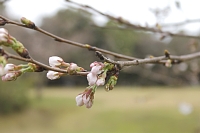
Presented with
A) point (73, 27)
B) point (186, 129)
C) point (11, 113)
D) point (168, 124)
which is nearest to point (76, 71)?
point (186, 129)

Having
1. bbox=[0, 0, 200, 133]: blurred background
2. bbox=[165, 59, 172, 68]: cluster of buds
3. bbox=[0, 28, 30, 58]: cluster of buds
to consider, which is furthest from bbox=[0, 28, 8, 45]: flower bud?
bbox=[0, 0, 200, 133]: blurred background

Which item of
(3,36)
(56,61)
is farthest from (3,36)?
(56,61)

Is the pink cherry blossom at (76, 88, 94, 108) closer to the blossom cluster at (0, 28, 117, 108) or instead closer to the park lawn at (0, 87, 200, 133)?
the blossom cluster at (0, 28, 117, 108)

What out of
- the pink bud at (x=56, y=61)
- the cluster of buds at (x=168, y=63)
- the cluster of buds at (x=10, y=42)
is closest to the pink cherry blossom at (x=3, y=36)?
the cluster of buds at (x=10, y=42)

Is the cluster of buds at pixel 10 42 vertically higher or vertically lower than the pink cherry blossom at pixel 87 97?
higher

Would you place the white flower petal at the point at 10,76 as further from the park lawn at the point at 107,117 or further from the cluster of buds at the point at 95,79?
the park lawn at the point at 107,117

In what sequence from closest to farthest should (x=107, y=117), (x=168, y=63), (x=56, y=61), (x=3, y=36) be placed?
(x=3, y=36)
(x=56, y=61)
(x=168, y=63)
(x=107, y=117)

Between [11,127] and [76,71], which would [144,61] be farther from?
[11,127]

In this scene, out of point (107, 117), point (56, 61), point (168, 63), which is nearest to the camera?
point (56, 61)

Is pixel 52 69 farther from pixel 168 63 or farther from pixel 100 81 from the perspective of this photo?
pixel 168 63
